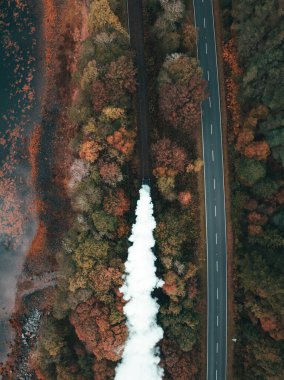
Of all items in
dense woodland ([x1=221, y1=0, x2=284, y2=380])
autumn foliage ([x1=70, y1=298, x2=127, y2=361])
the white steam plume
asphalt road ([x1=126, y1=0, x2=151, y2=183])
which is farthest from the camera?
asphalt road ([x1=126, y1=0, x2=151, y2=183])

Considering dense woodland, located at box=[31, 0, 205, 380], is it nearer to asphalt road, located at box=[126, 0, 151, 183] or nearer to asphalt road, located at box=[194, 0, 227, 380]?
asphalt road, located at box=[126, 0, 151, 183]

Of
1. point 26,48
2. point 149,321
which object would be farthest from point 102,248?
point 26,48

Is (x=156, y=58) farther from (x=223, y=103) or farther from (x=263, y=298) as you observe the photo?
(x=263, y=298)

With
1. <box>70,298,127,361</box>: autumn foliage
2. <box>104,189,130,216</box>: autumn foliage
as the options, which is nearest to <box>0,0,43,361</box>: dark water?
<box>104,189,130,216</box>: autumn foliage

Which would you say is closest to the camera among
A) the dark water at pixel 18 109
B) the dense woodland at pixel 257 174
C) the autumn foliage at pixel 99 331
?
the dense woodland at pixel 257 174

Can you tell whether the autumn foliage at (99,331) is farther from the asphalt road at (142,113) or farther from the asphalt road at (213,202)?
the asphalt road at (142,113)

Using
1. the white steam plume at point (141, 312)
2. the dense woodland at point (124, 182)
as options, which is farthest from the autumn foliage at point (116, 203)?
the white steam plume at point (141, 312)
